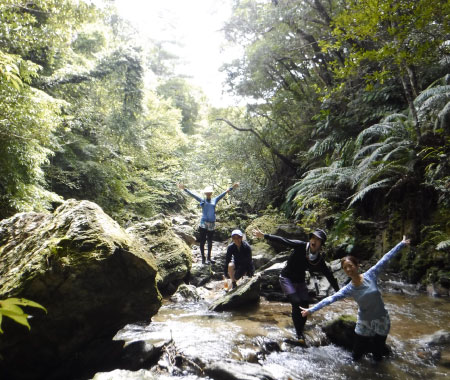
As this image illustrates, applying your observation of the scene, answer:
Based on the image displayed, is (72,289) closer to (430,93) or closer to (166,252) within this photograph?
(166,252)

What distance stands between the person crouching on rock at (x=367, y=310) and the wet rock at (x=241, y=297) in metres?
2.48

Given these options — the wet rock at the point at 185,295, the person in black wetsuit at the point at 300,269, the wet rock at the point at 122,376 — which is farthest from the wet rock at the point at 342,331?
the wet rock at the point at 185,295

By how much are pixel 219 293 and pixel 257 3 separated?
12621mm

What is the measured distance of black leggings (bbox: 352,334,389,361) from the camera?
3842 mm

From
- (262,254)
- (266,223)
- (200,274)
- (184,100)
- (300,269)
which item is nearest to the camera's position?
(300,269)

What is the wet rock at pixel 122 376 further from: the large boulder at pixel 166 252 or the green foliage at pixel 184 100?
the green foliage at pixel 184 100

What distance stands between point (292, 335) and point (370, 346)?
1.16m

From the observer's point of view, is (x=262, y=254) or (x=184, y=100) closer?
(x=262, y=254)

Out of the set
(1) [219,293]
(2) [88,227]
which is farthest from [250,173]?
(2) [88,227]

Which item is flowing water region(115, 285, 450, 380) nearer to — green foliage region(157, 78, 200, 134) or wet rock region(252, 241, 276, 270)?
wet rock region(252, 241, 276, 270)

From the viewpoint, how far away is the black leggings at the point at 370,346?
3.84 meters

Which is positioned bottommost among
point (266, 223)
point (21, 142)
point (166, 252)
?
point (166, 252)

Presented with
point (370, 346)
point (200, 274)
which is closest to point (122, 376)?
point (370, 346)

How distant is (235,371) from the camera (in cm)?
330
